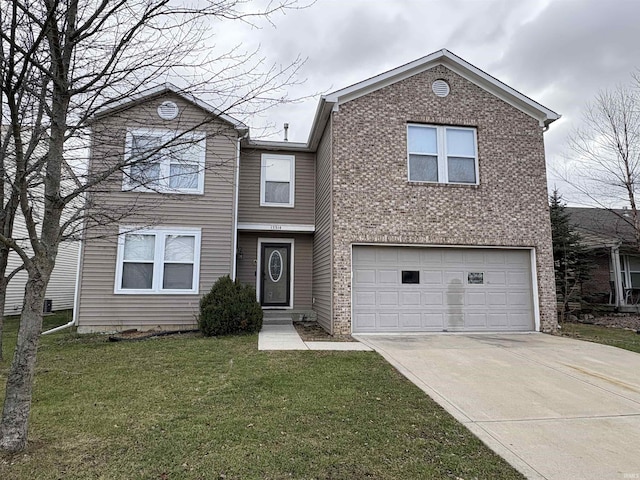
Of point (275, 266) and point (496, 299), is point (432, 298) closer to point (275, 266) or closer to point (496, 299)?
point (496, 299)

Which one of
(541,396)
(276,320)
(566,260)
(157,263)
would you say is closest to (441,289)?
(276,320)

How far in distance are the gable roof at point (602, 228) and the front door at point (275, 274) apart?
1066 cm

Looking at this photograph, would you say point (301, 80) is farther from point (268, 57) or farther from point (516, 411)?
point (516, 411)

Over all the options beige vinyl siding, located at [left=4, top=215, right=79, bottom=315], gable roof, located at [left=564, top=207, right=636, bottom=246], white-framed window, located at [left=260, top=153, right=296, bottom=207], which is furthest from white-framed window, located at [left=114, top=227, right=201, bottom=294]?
gable roof, located at [left=564, top=207, right=636, bottom=246]

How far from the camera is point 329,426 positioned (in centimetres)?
380

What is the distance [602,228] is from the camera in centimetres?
1672

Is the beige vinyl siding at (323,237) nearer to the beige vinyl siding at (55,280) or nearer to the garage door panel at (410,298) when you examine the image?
the garage door panel at (410,298)

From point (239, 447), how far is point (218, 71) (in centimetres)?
335

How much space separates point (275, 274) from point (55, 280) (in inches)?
442

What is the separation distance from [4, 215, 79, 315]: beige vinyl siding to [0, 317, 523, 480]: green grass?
10.5 m

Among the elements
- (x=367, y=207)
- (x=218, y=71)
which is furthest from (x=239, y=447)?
(x=367, y=207)

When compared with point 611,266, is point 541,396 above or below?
below

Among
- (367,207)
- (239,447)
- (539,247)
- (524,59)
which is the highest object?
(524,59)

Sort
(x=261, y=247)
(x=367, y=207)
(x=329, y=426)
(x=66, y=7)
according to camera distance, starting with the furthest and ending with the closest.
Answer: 1. (x=261, y=247)
2. (x=367, y=207)
3. (x=329, y=426)
4. (x=66, y=7)
